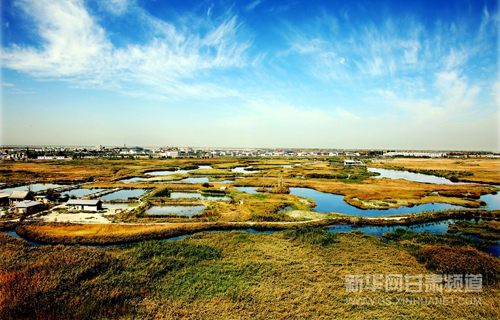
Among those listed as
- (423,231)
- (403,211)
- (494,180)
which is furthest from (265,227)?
(494,180)

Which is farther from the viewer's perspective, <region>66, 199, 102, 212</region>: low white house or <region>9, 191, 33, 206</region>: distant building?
<region>9, 191, 33, 206</region>: distant building

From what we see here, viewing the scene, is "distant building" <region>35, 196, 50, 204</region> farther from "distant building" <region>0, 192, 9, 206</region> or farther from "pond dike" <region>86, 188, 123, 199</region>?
"pond dike" <region>86, 188, 123, 199</region>

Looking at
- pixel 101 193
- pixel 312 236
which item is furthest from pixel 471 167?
pixel 101 193

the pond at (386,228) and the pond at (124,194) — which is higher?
the pond at (124,194)

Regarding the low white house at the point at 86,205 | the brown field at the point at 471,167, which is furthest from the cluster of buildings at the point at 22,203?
the brown field at the point at 471,167

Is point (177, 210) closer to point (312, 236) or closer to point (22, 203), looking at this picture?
point (22, 203)

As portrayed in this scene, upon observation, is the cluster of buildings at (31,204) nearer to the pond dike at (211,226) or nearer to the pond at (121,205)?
the pond at (121,205)

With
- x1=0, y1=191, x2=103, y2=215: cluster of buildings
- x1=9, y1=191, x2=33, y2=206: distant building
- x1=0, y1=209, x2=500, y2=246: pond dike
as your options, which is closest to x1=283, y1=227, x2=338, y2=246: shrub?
x1=0, y1=209, x2=500, y2=246: pond dike
